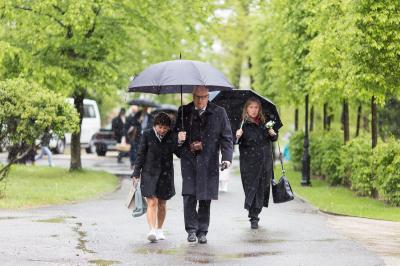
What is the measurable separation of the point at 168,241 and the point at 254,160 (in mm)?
2271

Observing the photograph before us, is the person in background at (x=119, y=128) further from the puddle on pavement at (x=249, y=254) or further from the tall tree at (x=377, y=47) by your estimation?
the puddle on pavement at (x=249, y=254)

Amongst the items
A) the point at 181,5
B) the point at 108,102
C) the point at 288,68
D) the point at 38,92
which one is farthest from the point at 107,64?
the point at 108,102

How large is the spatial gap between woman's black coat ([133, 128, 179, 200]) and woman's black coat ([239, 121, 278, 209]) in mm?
1943

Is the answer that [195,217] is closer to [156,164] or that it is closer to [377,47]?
[156,164]

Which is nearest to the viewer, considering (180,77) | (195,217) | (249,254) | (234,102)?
(249,254)

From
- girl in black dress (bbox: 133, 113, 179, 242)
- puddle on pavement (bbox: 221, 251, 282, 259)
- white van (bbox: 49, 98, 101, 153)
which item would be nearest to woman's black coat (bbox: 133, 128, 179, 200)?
girl in black dress (bbox: 133, 113, 179, 242)

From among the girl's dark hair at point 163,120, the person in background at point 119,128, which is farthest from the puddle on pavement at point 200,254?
the person in background at point 119,128

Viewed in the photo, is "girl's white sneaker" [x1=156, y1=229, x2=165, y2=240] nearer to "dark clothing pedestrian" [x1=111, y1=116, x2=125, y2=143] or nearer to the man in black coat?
the man in black coat

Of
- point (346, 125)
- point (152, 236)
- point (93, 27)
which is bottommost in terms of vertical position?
point (152, 236)

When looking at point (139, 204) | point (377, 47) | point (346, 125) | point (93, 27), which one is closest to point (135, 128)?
point (93, 27)

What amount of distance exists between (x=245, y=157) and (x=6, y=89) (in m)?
6.07

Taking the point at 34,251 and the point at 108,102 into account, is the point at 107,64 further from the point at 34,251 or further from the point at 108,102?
the point at 108,102

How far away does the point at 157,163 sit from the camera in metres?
12.3

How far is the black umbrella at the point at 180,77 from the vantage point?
1191 centimetres
